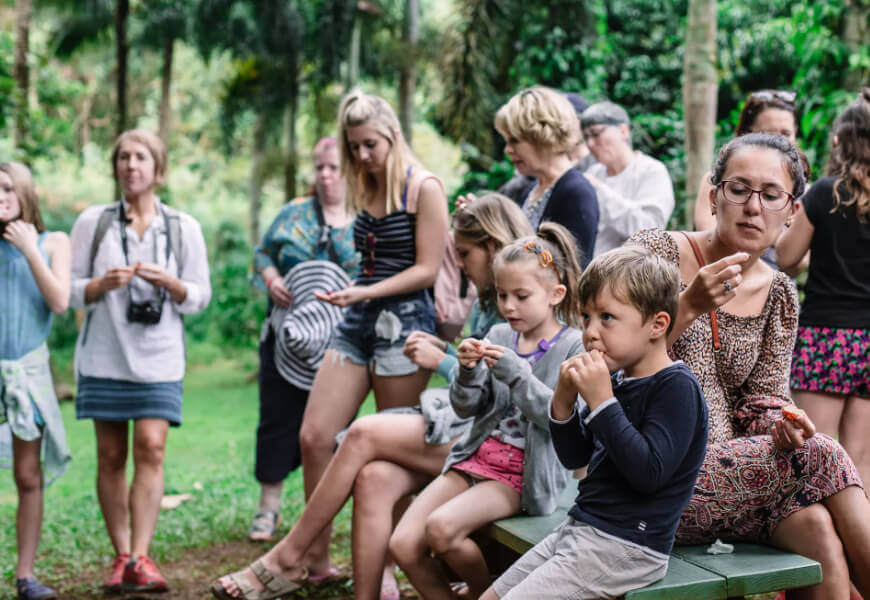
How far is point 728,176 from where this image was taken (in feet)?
8.87

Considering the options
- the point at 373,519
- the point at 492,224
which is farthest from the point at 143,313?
the point at 492,224

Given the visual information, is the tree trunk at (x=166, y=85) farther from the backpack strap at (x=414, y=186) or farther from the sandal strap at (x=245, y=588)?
the sandal strap at (x=245, y=588)

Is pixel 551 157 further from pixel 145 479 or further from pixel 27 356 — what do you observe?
pixel 27 356

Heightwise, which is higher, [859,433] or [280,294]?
[280,294]

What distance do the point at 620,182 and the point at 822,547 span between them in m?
2.50

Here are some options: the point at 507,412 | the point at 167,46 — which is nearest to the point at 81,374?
the point at 507,412

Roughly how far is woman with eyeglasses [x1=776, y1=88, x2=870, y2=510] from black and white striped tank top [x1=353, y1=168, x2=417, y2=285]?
155 centimetres

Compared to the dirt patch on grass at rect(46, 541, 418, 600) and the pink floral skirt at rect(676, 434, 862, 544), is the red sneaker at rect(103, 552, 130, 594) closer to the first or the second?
the dirt patch on grass at rect(46, 541, 418, 600)

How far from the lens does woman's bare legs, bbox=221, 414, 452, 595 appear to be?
11.4ft

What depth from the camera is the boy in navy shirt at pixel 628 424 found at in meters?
2.30

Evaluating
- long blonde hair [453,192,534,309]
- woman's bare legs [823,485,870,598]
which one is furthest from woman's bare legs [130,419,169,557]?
woman's bare legs [823,485,870,598]

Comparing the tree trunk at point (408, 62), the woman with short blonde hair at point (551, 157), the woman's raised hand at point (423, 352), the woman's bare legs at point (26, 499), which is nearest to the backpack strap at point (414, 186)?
the woman with short blonde hair at point (551, 157)

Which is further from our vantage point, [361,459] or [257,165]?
[257,165]

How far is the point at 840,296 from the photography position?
350 cm
